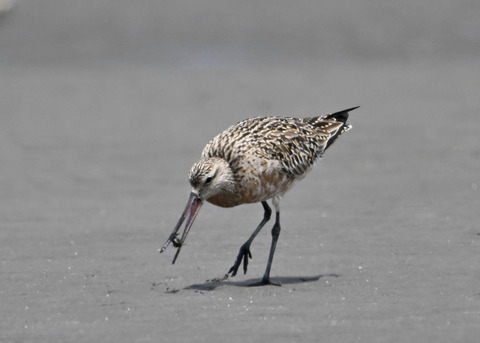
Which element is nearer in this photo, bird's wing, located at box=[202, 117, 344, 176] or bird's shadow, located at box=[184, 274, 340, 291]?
bird's shadow, located at box=[184, 274, 340, 291]

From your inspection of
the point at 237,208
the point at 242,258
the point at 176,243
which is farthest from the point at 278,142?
the point at 237,208

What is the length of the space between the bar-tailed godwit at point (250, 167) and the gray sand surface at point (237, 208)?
1.82ft

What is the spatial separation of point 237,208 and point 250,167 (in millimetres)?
2925

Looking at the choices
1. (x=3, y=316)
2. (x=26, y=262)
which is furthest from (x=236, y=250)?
(x=3, y=316)

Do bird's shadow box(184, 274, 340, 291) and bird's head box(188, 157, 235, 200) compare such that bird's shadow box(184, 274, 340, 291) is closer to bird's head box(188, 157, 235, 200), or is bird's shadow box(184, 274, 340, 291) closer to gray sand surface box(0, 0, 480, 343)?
gray sand surface box(0, 0, 480, 343)

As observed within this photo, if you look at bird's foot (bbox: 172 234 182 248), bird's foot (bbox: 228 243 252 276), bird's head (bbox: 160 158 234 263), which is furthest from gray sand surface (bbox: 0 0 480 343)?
bird's head (bbox: 160 158 234 263)

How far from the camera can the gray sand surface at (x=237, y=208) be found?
25.3 ft

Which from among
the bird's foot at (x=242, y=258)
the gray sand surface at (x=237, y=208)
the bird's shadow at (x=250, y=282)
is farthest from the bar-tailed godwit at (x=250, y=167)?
the gray sand surface at (x=237, y=208)

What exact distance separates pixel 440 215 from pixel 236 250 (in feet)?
7.20

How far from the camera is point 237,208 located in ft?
39.6

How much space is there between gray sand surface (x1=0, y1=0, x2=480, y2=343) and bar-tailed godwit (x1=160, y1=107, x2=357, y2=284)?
1.82 ft

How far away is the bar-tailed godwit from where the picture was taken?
876cm

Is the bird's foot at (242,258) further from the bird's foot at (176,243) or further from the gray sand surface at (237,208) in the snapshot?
the bird's foot at (176,243)

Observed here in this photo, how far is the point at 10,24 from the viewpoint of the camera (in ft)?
83.1
